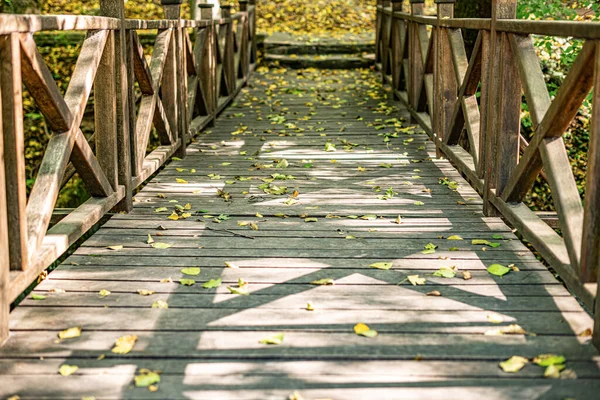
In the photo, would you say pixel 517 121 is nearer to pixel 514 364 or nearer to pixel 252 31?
pixel 514 364

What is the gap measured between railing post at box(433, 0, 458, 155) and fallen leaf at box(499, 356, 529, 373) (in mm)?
3606

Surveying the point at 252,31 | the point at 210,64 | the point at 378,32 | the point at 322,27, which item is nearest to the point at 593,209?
the point at 210,64

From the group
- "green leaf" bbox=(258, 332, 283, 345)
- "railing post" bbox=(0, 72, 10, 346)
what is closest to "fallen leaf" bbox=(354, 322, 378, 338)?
"green leaf" bbox=(258, 332, 283, 345)

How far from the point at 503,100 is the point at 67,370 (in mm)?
2813

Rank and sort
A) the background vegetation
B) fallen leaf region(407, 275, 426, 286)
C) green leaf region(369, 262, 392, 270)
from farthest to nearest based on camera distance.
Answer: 1. the background vegetation
2. green leaf region(369, 262, 392, 270)
3. fallen leaf region(407, 275, 426, 286)

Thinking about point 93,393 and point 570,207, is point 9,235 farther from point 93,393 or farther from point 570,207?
point 570,207

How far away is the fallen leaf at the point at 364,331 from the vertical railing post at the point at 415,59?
5.18 metres

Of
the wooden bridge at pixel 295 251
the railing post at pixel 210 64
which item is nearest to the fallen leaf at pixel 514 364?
the wooden bridge at pixel 295 251

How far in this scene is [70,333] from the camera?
9.64 feet

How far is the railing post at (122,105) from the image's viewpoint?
455 cm

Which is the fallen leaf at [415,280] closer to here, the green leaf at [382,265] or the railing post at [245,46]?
the green leaf at [382,265]

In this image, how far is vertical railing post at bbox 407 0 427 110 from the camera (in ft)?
25.9

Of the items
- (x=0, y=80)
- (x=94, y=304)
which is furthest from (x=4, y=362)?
(x=0, y=80)

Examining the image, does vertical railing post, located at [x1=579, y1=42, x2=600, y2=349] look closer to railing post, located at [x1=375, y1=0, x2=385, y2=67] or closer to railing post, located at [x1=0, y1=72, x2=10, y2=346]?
railing post, located at [x1=0, y1=72, x2=10, y2=346]
